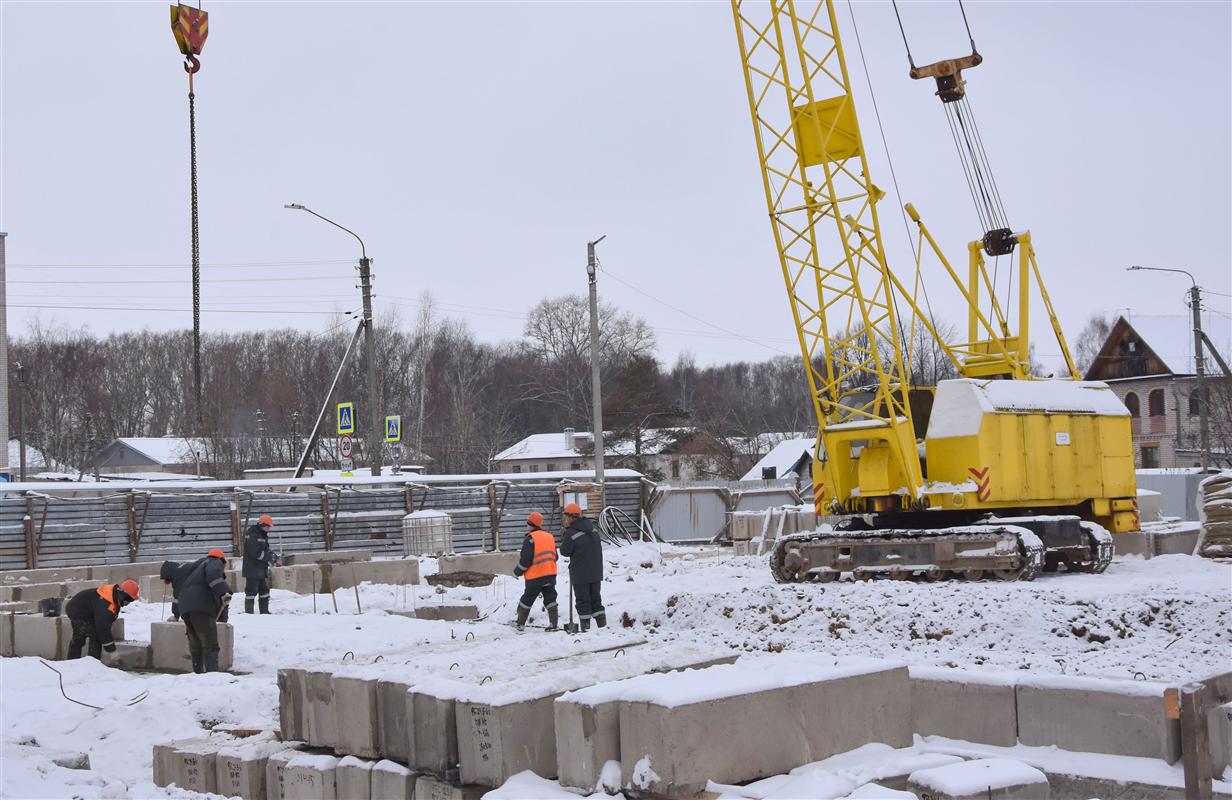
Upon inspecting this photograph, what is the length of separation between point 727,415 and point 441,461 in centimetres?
2688

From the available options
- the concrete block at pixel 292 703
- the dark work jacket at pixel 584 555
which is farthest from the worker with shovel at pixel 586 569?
the concrete block at pixel 292 703

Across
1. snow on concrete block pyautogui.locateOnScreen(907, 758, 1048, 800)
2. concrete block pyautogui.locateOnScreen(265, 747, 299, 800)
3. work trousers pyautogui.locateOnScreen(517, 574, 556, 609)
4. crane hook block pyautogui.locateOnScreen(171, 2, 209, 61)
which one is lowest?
concrete block pyautogui.locateOnScreen(265, 747, 299, 800)

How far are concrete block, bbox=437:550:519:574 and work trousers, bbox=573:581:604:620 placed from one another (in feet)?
Result: 24.2

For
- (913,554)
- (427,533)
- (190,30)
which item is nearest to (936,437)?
(913,554)

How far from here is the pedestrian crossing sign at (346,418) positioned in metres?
29.8

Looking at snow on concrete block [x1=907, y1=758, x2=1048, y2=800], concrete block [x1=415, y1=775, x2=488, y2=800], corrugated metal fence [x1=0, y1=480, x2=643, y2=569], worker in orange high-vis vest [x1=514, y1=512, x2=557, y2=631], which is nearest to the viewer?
snow on concrete block [x1=907, y1=758, x2=1048, y2=800]

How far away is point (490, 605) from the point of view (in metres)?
19.3

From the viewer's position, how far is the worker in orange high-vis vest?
618 inches

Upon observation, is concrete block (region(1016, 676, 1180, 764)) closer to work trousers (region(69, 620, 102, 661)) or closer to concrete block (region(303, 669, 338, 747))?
concrete block (region(303, 669, 338, 747))

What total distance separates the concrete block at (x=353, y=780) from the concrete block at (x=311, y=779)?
2.0 inches

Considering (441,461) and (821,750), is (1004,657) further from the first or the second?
(441,461)

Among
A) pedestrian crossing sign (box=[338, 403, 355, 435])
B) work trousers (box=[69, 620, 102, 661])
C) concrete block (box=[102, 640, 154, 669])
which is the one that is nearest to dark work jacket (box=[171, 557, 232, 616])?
concrete block (box=[102, 640, 154, 669])

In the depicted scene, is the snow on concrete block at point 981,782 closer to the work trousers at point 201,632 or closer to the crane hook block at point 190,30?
the work trousers at point 201,632

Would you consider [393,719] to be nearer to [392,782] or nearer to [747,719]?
[392,782]
